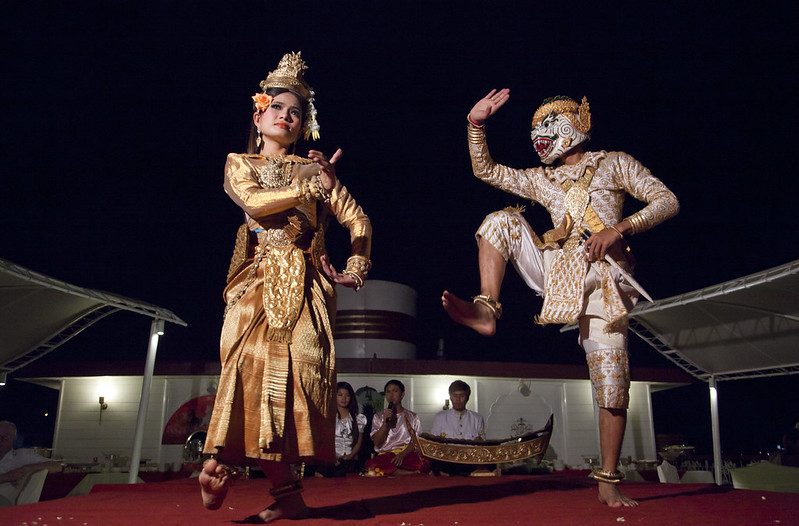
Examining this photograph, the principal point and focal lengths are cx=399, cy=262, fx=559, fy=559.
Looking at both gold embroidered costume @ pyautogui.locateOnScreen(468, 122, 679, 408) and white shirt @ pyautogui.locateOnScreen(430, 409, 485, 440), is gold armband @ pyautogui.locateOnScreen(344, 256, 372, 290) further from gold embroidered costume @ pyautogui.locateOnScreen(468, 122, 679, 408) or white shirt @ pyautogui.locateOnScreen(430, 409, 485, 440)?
white shirt @ pyautogui.locateOnScreen(430, 409, 485, 440)

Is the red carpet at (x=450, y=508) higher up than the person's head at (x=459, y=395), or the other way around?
the person's head at (x=459, y=395)

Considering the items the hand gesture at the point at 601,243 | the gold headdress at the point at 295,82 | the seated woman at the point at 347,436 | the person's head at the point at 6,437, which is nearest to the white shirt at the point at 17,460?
the person's head at the point at 6,437

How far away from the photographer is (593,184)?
3.10 meters

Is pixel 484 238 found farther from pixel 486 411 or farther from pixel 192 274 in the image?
pixel 192 274

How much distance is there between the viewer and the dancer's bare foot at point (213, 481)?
221 centimetres

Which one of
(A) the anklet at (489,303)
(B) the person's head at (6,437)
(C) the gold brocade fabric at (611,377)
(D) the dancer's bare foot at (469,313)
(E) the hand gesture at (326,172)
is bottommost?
(B) the person's head at (6,437)

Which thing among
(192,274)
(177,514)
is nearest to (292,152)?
(177,514)

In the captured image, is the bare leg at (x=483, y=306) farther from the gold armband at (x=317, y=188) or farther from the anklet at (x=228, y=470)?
the anklet at (x=228, y=470)

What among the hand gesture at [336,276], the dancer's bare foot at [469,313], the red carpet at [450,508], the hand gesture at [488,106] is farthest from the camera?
the hand gesture at [488,106]

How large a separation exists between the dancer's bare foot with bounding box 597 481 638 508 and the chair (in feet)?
12.9

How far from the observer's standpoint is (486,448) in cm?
600

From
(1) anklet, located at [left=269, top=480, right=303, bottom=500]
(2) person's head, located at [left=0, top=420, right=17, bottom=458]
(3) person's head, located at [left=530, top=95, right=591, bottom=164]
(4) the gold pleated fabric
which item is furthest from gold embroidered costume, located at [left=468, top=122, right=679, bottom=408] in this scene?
(2) person's head, located at [left=0, top=420, right=17, bottom=458]

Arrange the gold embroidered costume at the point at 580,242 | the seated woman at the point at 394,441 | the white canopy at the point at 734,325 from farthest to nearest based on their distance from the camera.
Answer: the seated woman at the point at 394,441 < the white canopy at the point at 734,325 < the gold embroidered costume at the point at 580,242

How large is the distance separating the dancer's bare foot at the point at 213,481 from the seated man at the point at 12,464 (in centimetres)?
279
